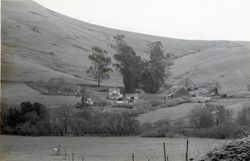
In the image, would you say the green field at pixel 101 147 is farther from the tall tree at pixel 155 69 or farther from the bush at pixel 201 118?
the tall tree at pixel 155 69

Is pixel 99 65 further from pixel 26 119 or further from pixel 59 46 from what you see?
pixel 26 119

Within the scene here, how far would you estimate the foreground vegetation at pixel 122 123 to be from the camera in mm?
13328

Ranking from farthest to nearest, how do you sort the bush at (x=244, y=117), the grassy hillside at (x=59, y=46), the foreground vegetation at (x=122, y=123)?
the bush at (x=244, y=117)
the foreground vegetation at (x=122, y=123)
the grassy hillside at (x=59, y=46)

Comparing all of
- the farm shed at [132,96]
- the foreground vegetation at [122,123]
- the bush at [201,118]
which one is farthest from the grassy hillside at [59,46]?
the bush at [201,118]

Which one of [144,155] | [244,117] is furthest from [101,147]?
[244,117]

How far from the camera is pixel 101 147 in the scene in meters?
13.3

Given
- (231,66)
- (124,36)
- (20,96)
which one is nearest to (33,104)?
(20,96)

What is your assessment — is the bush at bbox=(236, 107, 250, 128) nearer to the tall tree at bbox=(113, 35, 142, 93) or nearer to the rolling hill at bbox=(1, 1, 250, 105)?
the rolling hill at bbox=(1, 1, 250, 105)

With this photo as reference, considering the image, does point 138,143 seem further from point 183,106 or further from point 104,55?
point 104,55

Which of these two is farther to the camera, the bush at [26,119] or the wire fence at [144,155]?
the bush at [26,119]

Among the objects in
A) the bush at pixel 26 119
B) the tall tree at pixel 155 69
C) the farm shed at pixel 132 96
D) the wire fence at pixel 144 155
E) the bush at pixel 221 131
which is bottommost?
the wire fence at pixel 144 155

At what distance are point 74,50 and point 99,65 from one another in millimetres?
804

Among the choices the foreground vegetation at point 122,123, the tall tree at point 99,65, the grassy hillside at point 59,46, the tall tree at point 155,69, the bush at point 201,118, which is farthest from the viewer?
the tall tree at point 155,69

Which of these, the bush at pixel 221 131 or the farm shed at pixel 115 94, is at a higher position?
the farm shed at pixel 115 94
